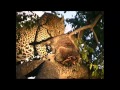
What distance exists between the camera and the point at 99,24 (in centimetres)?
429

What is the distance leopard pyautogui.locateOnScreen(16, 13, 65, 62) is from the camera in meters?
4.25

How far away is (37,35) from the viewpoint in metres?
4.27

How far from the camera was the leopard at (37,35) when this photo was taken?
4246 mm

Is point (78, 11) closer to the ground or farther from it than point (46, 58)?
farther from it

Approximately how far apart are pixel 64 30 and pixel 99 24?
50 cm
